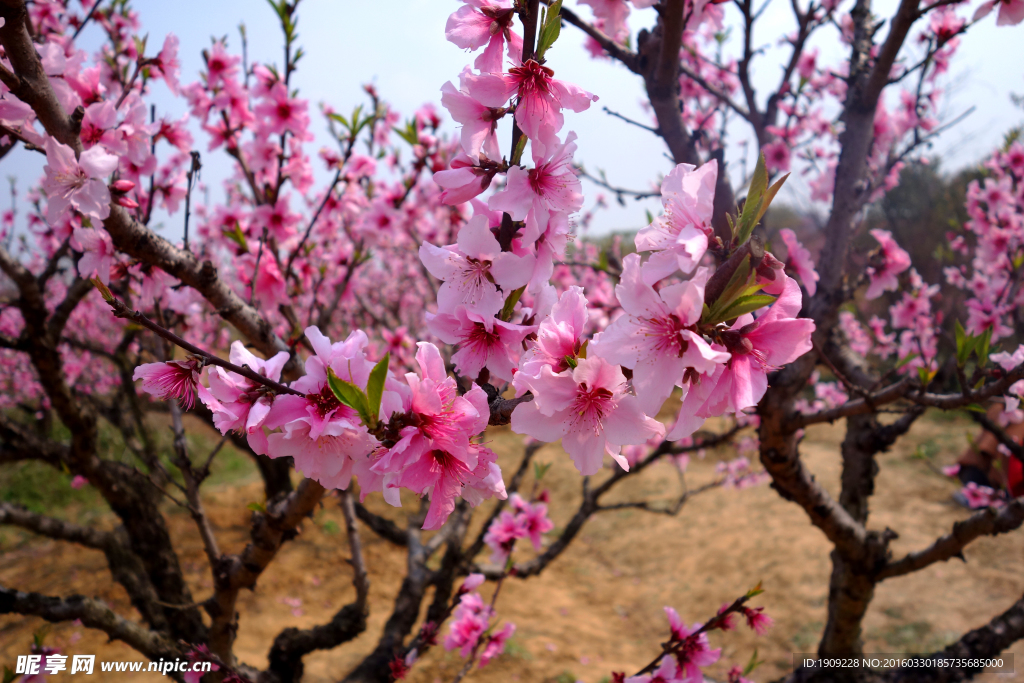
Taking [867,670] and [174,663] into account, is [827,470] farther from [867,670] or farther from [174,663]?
[174,663]

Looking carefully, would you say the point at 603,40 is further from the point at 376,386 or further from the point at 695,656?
the point at 695,656

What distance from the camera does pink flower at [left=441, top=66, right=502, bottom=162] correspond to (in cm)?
83

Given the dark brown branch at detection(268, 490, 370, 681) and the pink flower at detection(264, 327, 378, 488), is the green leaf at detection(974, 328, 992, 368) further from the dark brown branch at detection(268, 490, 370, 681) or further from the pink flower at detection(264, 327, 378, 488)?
the dark brown branch at detection(268, 490, 370, 681)

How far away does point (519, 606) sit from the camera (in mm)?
5504

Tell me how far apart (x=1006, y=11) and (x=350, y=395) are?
2.20 m

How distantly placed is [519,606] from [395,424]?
551 centimetres

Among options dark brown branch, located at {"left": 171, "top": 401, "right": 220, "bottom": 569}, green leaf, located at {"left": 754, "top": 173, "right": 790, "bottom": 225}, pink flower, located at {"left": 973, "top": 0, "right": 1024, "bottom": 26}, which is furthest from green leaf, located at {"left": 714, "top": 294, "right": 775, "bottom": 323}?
dark brown branch, located at {"left": 171, "top": 401, "right": 220, "bottom": 569}

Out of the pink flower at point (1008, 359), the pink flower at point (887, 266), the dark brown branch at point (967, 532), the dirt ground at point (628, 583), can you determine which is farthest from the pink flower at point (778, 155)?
the dirt ground at point (628, 583)

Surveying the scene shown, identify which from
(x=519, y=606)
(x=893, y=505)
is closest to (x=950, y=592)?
(x=893, y=505)

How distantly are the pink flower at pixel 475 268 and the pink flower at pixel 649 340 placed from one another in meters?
0.18

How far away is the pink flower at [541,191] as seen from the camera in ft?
2.62

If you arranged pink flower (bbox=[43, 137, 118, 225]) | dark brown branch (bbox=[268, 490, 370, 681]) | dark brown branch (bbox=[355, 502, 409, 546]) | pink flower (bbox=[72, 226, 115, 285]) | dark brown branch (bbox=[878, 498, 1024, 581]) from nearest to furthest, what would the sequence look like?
pink flower (bbox=[43, 137, 118, 225])
pink flower (bbox=[72, 226, 115, 285])
dark brown branch (bbox=[878, 498, 1024, 581])
dark brown branch (bbox=[268, 490, 370, 681])
dark brown branch (bbox=[355, 502, 409, 546])

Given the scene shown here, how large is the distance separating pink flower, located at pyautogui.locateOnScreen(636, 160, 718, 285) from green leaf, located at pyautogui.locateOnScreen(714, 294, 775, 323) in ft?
0.24

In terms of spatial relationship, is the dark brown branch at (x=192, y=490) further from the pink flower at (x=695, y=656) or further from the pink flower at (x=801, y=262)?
the pink flower at (x=801, y=262)
